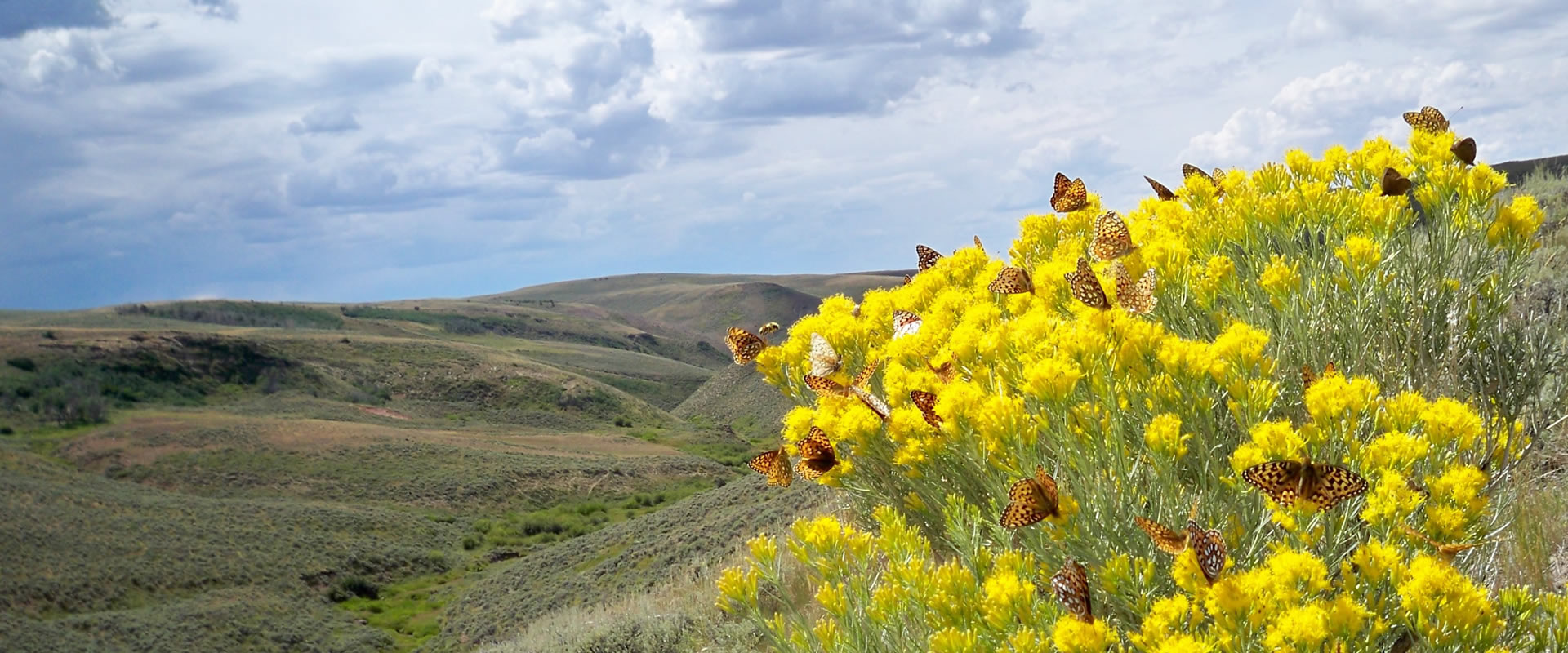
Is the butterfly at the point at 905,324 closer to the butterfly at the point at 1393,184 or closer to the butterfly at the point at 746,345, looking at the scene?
the butterfly at the point at 746,345

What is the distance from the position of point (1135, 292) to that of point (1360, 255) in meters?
0.80

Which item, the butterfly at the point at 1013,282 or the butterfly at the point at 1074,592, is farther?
the butterfly at the point at 1013,282

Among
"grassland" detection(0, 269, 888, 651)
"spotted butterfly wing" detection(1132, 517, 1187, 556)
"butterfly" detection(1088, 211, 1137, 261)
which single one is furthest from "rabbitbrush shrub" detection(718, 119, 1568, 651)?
"grassland" detection(0, 269, 888, 651)

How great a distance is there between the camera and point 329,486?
140 ft

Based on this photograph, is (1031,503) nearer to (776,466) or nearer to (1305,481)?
(1305,481)

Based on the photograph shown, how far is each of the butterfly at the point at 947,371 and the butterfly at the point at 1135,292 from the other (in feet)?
1.95

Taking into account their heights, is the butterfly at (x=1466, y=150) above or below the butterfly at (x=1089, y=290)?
above

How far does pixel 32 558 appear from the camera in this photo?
28.3 m

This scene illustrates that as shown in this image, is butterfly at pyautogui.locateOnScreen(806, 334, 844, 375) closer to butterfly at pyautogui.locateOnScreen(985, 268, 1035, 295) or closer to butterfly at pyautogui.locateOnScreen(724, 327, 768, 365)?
butterfly at pyautogui.locateOnScreen(724, 327, 768, 365)

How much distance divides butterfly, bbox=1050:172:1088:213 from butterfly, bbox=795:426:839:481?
189 centimetres

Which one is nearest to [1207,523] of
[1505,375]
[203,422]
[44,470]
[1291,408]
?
[1291,408]

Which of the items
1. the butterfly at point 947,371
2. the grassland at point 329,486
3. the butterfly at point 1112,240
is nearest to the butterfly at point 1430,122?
the butterfly at point 1112,240

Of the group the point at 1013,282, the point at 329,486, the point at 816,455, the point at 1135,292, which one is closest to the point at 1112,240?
the point at 1013,282

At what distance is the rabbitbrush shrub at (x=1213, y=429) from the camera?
7.32ft
